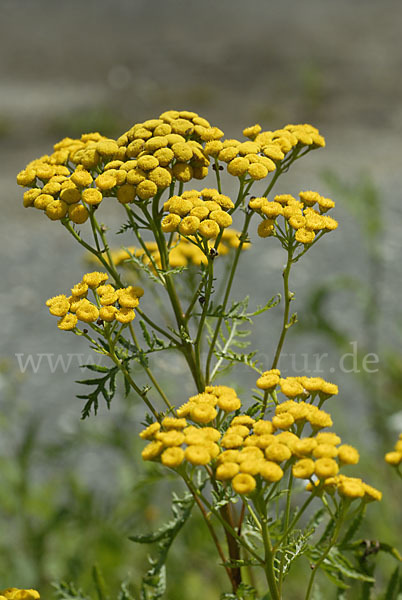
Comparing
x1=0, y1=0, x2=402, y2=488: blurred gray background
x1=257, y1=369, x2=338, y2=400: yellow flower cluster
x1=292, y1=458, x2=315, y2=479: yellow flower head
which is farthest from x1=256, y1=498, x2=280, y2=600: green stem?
x1=0, y1=0, x2=402, y2=488: blurred gray background

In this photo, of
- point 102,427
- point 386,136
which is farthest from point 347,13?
point 102,427

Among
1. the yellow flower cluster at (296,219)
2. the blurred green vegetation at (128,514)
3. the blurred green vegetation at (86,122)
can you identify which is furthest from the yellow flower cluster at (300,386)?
the blurred green vegetation at (86,122)

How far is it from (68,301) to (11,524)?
3.32m

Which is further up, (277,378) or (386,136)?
(386,136)

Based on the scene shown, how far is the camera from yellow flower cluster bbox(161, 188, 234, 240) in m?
1.53

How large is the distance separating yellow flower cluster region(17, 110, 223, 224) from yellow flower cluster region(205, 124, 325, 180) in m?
0.05

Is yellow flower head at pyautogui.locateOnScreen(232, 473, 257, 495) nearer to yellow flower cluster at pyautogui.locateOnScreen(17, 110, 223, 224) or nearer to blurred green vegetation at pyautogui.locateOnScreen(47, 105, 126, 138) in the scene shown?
yellow flower cluster at pyautogui.locateOnScreen(17, 110, 223, 224)

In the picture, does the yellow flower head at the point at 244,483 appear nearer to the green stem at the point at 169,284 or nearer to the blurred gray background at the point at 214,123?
the green stem at the point at 169,284

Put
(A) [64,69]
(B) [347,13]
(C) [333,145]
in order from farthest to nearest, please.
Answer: (B) [347,13], (A) [64,69], (C) [333,145]

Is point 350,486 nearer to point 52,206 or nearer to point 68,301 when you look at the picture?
point 68,301

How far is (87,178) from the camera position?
5.33 ft

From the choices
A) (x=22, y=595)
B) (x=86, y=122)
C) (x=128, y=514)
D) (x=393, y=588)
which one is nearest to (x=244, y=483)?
(x=22, y=595)

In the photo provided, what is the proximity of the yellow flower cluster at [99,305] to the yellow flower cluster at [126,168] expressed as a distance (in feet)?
0.61

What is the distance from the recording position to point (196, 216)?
5.09ft
